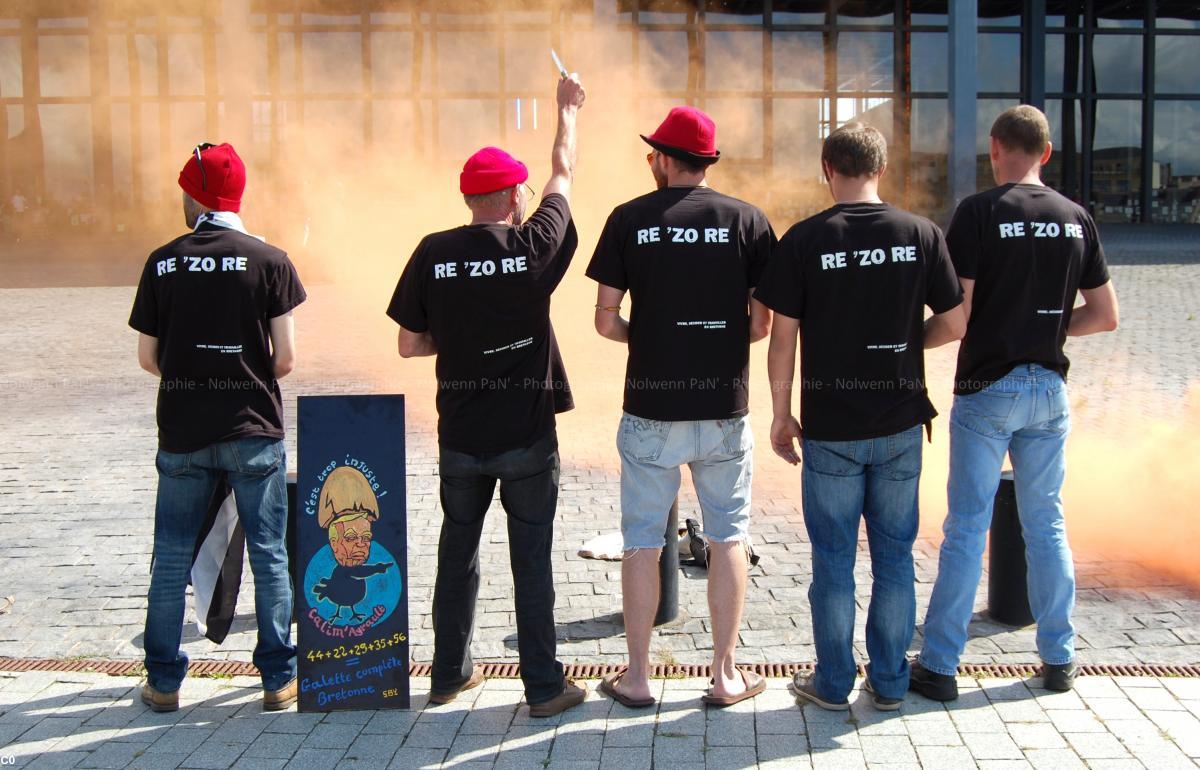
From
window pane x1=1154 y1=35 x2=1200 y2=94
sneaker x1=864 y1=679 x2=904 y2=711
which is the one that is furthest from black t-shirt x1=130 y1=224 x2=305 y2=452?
window pane x1=1154 y1=35 x2=1200 y2=94

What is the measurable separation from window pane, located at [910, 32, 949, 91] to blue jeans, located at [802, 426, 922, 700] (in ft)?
66.7

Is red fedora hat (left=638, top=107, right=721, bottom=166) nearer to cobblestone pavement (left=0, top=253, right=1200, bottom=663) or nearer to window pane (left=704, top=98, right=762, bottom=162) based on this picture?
cobblestone pavement (left=0, top=253, right=1200, bottom=663)

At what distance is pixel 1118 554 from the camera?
4.72 meters

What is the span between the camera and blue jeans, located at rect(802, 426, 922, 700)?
10.4 feet

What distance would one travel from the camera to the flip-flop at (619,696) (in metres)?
3.31

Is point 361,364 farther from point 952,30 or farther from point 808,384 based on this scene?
point 952,30

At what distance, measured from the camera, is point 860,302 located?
3062 mm

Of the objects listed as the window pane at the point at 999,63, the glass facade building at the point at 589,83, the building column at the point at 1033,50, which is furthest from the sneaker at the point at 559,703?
the window pane at the point at 999,63

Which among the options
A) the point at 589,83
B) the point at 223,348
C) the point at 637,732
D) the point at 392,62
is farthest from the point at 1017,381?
the point at 392,62

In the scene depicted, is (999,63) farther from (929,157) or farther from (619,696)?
(619,696)

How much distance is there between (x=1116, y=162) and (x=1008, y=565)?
2375 cm

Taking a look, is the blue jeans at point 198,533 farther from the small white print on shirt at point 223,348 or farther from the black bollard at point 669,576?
the black bollard at point 669,576

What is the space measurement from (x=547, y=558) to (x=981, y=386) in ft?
5.05

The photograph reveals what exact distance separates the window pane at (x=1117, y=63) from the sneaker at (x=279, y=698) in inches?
1008
